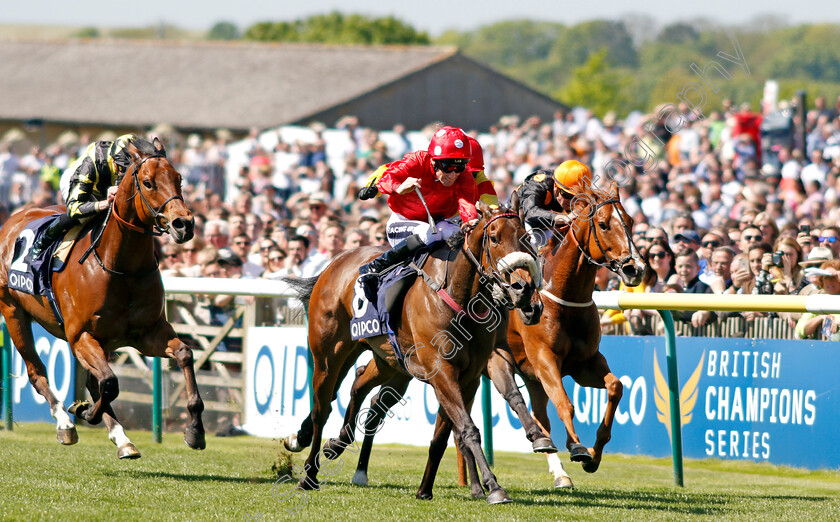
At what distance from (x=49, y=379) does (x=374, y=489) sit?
4863mm

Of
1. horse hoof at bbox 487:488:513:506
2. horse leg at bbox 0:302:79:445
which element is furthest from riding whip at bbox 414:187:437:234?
horse leg at bbox 0:302:79:445

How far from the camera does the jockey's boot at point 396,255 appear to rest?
259 inches

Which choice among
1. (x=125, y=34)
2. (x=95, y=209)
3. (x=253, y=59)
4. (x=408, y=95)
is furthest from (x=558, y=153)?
(x=125, y=34)

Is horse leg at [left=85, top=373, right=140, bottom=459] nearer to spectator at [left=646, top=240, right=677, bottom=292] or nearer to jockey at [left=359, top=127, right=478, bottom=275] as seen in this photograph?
jockey at [left=359, top=127, right=478, bottom=275]

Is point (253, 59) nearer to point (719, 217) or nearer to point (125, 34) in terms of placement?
point (719, 217)

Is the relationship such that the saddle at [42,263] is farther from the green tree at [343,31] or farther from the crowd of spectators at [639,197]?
the green tree at [343,31]

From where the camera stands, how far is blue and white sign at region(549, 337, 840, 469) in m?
7.54

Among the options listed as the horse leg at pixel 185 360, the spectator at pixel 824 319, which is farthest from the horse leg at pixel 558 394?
the horse leg at pixel 185 360

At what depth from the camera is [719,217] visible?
12430 mm

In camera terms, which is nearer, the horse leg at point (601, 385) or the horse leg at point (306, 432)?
the horse leg at point (601, 385)

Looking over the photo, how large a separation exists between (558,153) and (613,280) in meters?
7.26

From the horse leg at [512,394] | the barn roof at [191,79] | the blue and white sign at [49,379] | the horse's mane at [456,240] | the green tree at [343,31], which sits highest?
the green tree at [343,31]

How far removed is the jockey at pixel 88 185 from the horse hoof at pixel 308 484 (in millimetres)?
2157

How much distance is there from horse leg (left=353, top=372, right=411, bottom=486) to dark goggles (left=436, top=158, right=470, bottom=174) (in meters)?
1.46
